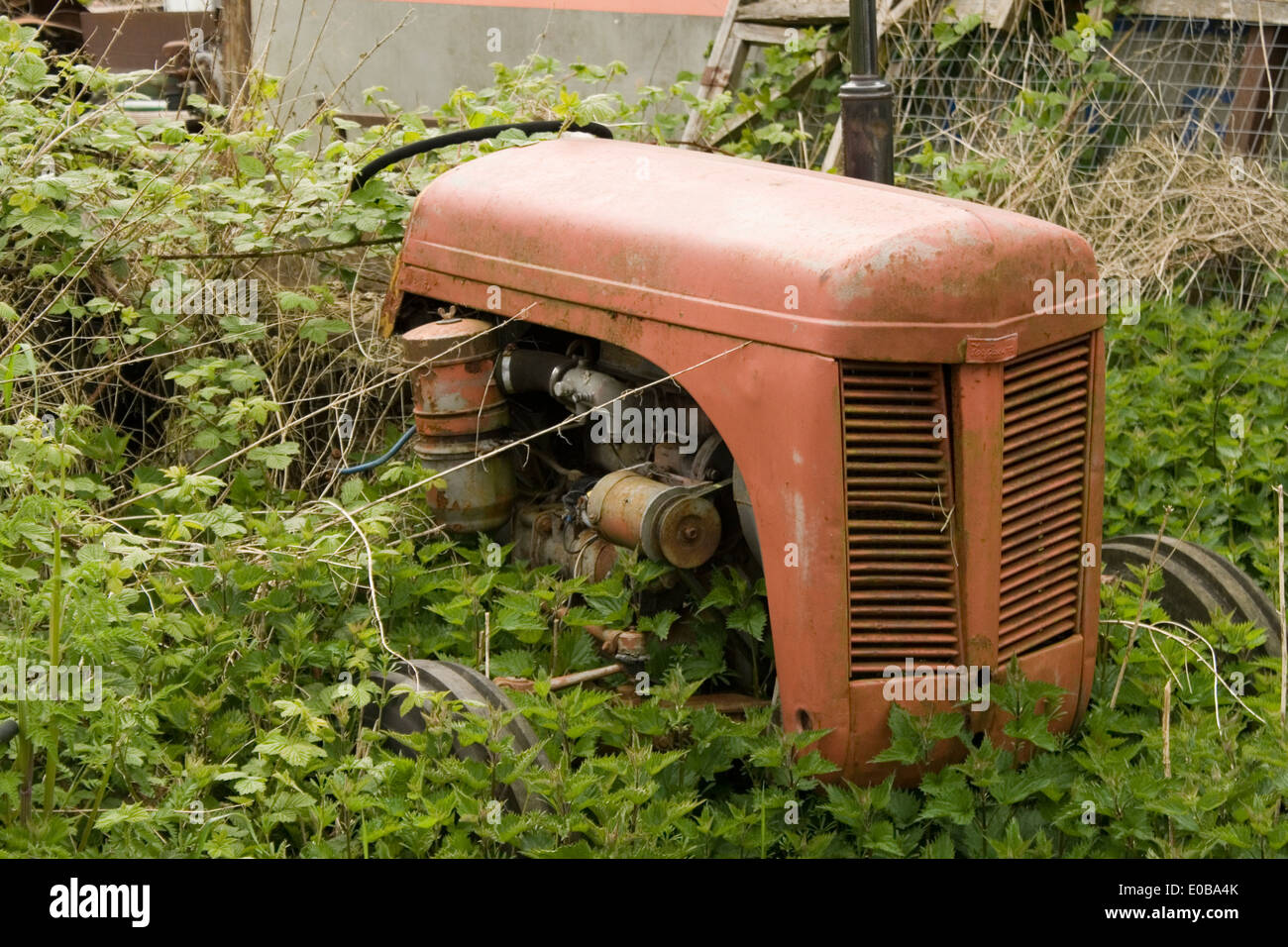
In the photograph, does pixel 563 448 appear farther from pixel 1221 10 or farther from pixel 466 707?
pixel 1221 10

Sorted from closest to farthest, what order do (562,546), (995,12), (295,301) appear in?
(562,546), (295,301), (995,12)

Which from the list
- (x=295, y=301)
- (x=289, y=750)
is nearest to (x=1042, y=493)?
(x=289, y=750)

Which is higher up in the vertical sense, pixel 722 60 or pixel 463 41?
pixel 463 41

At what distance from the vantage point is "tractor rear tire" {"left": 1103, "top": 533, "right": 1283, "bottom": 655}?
3.87 meters

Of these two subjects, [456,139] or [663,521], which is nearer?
[663,521]

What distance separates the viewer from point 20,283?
185 inches

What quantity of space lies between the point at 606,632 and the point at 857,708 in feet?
2.57

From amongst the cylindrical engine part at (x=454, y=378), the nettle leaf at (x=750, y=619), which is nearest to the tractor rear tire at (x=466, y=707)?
the nettle leaf at (x=750, y=619)

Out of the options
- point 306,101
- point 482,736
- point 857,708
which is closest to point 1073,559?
point 857,708

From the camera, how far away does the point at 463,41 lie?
8.03 meters

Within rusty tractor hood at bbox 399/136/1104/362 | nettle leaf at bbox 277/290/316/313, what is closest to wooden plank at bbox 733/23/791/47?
nettle leaf at bbox 277/290/316/313

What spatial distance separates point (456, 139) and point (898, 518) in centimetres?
203

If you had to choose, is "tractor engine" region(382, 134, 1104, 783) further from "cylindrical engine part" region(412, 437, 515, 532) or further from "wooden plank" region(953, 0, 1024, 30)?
"wooden plank" region(953, 0, 1024, 30)
